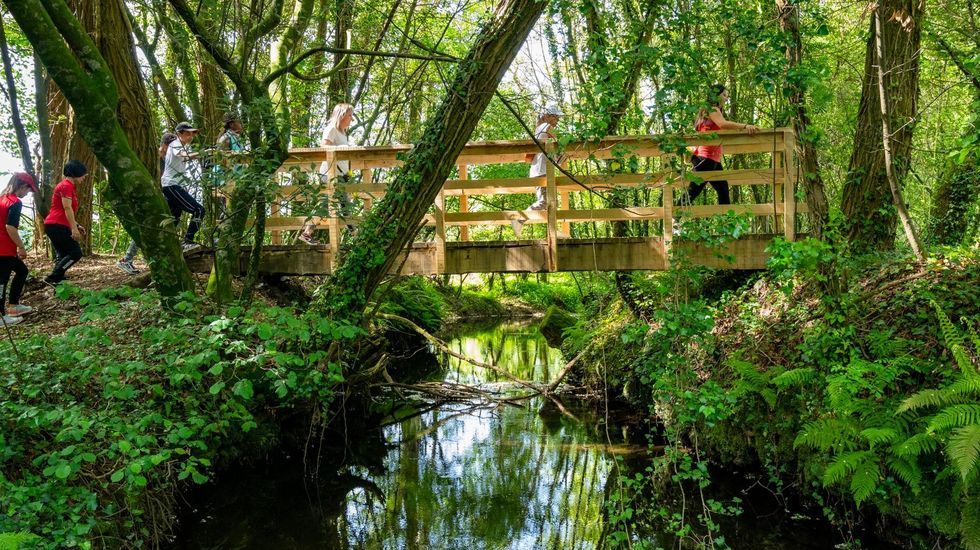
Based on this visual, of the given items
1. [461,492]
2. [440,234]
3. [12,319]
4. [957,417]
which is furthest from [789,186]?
[12,319]

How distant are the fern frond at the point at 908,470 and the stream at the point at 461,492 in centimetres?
76

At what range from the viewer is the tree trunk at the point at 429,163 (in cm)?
582

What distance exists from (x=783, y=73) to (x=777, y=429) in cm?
292

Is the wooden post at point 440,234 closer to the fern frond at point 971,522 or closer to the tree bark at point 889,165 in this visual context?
the tree bark at point 889,165

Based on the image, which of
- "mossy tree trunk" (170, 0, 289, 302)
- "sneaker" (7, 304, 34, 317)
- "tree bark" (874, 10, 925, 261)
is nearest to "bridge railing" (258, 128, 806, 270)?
"mossy tree trunk" (170, 0, 289, 302)

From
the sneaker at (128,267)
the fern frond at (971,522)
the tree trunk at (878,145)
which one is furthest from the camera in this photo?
the sneaker at (128,267)

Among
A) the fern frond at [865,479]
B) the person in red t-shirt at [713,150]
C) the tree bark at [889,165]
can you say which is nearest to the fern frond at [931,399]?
the fern frond at [865,479]

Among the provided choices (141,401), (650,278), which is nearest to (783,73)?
(650,278)

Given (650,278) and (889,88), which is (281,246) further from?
(889,88)

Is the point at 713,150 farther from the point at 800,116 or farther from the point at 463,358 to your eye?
the point at 463,358

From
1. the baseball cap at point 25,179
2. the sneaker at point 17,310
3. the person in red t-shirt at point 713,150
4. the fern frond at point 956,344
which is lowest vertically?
the fern frond at point 956,344

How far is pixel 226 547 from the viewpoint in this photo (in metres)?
5.30

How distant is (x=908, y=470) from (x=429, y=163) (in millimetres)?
4367

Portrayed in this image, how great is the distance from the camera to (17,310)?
277 inches
